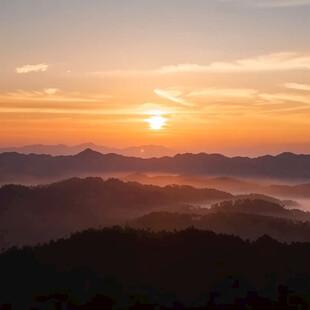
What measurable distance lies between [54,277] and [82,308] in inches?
1375

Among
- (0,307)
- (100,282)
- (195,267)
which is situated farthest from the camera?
(195,267)

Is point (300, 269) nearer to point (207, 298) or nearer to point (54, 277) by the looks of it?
point (207, 298)

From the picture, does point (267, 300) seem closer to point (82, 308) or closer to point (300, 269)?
point (300, 269)

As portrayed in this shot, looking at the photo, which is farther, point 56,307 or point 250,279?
point 250,279

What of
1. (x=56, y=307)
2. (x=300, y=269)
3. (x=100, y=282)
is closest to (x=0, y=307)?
(x=56, y=307)

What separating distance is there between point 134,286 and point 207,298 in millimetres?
31013

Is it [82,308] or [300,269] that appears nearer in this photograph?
[82,308]

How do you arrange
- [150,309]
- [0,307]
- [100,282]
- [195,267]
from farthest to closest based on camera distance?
[195,267]
[100,282]
[0,307]
[150,309]

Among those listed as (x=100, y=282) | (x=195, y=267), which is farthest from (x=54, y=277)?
(x=195, y=267)

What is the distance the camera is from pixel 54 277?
193m

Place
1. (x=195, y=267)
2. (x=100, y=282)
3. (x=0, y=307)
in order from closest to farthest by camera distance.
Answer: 1. (x=0, y=307)
2. (x=100, y=282)
3. (x=195, y=267)

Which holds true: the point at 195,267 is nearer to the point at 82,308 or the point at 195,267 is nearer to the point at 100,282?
the point at 100,282

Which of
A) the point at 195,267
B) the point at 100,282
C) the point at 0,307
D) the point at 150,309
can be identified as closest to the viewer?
the point at 150,309

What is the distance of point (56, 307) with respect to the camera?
163875mm
